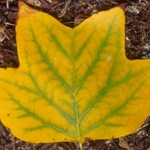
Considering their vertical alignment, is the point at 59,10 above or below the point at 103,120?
above

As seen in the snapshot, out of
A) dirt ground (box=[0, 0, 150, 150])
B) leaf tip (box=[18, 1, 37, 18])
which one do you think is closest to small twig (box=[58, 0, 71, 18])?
dirt ground (box=[0, 0, 150, 150])

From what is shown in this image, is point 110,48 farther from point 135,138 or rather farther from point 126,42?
point 135,138

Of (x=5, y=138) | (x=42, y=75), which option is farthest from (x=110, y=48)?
(x=5, y=138)

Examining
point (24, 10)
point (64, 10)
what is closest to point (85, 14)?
point (64, 10)

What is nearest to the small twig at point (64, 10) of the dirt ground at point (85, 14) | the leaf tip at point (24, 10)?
the dirt ground at point (85, 14)

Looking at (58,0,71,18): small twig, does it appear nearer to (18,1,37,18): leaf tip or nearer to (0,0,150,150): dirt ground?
(0,0,150,150): dirt ground

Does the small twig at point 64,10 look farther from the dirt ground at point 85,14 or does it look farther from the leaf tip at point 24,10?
the leaf tip at point 24,10

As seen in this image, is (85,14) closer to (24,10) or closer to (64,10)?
(64,10)

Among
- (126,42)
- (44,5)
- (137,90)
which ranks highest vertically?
(44,5)
